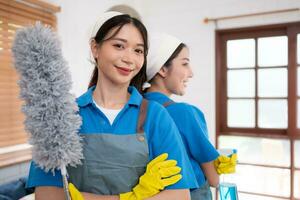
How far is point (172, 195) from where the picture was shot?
0.77 m

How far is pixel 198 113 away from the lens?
3.99 ft

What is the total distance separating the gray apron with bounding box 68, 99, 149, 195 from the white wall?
1664 mm

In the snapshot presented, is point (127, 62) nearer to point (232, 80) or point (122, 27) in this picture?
point (122, 27)

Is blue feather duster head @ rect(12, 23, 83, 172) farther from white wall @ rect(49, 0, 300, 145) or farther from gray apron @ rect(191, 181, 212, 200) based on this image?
white wall @ rect(49, 0, 300, 145)

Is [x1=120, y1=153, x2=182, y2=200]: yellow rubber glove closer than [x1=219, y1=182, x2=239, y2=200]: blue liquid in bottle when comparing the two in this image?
Yes

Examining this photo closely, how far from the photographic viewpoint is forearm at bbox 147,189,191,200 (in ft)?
2.48

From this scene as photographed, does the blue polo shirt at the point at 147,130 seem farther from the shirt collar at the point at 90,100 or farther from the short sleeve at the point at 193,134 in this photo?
the short sleeve at the point at 193,134

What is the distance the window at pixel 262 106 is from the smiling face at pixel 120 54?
2186mm

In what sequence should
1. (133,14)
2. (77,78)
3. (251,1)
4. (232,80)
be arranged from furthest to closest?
(232,80)
(251,1)
(77,78)
(133,14)

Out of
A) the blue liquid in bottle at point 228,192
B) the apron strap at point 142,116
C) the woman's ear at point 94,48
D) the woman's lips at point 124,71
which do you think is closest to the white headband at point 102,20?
the woman's ear at point 94,48

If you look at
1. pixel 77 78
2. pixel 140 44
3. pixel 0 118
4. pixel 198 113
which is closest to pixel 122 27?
pixel 140 44

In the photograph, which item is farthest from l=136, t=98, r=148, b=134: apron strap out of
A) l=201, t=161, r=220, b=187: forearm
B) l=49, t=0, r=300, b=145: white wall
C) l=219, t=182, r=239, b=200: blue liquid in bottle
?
l=49, t=0, r=300, b=145: white wall

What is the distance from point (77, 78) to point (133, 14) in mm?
1572

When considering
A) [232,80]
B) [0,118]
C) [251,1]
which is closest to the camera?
[0,118]
